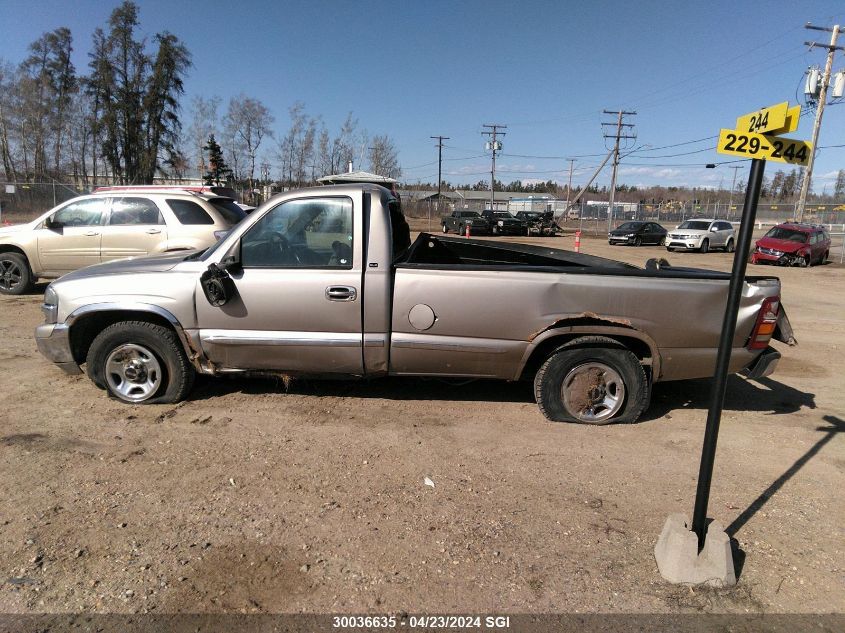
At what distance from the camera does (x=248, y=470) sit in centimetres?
362

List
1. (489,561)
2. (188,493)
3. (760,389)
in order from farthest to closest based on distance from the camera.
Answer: (760,389) → (188,493) → (489,561)

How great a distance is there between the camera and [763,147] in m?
2.38

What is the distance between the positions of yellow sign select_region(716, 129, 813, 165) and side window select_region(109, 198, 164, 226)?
8611 mm

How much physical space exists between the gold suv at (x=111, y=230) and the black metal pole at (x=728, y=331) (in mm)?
7710

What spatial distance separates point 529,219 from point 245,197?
21688mm

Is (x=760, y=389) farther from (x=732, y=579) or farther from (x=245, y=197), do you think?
(x=245, y=197)

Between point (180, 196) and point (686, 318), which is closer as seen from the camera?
point (686, 318)

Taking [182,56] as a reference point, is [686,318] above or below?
below

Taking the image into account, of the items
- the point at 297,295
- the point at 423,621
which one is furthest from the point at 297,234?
the point at 423,621

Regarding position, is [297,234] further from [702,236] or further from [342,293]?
[702,236]

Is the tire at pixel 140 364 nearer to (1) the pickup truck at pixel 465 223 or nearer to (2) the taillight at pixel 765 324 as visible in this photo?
(2) the taillight at pixel 765 324

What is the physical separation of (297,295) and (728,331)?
2.98 m

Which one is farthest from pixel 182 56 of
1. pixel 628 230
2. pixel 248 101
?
pixel 628 230

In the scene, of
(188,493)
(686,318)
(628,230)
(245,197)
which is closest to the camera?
(188,493)
